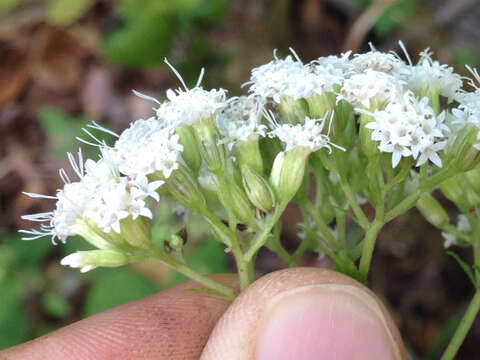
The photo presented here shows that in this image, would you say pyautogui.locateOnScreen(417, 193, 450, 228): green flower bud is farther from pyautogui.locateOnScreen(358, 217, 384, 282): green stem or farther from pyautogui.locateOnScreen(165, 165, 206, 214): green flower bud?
pyautogui.locateOnScreen(165, 165, 206, 214): green flower bud

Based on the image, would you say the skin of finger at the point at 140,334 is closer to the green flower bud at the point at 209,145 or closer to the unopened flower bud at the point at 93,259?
the unopened flower bud at the point at 93,259

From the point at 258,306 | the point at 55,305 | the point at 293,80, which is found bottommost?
the point at 55,305

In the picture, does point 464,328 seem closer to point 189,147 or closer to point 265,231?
point 265,231

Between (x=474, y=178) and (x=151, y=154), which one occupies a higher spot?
(x=151, y=154)

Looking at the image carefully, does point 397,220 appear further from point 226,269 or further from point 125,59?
point 125,59

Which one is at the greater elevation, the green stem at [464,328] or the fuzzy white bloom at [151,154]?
the fuzzy white bloom at [151,154]

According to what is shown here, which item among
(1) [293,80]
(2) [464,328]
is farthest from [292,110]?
(2) [464,328]

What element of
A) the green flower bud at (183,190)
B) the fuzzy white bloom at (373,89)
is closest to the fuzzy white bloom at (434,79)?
the fuzzy white bloom at (373,89)

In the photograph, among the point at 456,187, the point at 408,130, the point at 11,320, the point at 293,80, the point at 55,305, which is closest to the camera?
the point at 408,130

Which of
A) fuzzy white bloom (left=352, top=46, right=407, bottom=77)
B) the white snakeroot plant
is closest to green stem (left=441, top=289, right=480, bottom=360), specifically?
the white snakeroot plant
